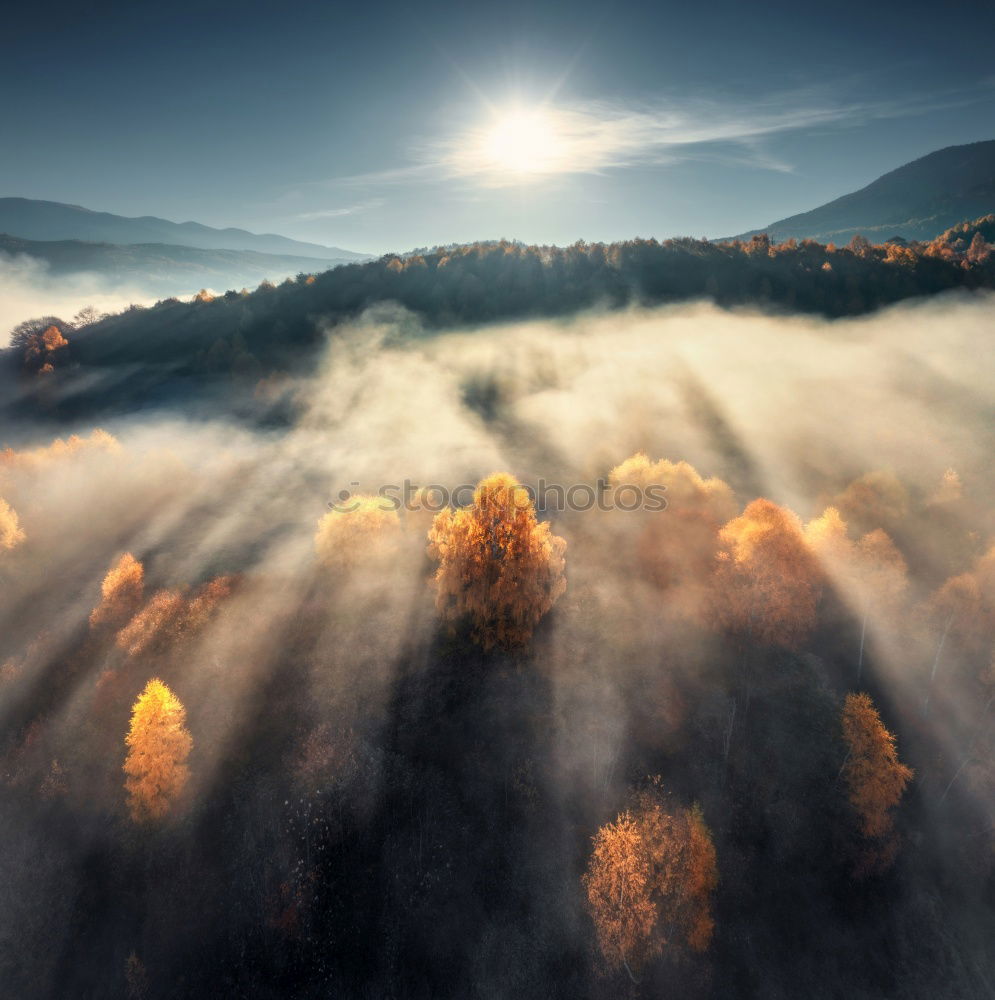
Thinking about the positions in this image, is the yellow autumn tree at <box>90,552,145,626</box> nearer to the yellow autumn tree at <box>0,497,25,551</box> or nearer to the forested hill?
the yellow autumn tree at <box>0,497,25,551</box>

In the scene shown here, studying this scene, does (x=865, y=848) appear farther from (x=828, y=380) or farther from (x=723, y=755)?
(x=828, y=380)

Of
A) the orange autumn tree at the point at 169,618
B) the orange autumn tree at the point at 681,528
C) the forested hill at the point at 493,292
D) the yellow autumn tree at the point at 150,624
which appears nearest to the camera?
the yellow autumn tree at the point at 150,624

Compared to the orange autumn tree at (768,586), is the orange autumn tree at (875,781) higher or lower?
lower

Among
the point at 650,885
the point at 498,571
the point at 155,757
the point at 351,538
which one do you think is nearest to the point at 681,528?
the point at 498,571

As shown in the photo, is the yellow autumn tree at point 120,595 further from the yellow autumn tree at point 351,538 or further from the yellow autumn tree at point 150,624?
the yellow autumn tree at point 351,538

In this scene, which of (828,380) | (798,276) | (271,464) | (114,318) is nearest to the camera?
(271,464)

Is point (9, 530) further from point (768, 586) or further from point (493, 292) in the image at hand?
point (493, 292)

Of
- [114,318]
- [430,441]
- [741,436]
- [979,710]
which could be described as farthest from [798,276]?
[114,318]

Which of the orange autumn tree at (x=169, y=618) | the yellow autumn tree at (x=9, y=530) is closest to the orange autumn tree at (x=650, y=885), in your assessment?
the orange autumn tree at (x=169, y=618)
